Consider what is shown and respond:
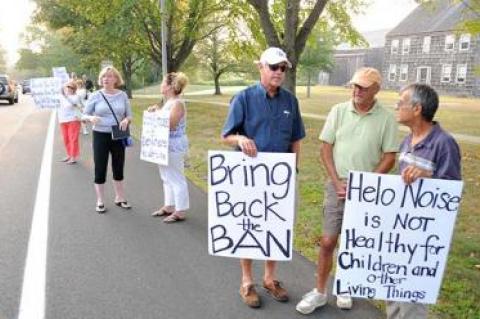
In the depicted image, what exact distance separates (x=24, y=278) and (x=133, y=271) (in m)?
0.96

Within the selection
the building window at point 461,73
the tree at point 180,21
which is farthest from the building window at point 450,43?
the tree at point 180,21

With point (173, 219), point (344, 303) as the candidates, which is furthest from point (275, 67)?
point (173, 219)

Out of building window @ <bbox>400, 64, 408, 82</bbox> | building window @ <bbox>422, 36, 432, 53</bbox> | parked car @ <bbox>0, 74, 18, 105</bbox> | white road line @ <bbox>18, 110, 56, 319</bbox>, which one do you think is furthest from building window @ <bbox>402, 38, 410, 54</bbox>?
white road line @ <bbox>18, 110, 56, 319</bbox>

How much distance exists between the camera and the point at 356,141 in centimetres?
373

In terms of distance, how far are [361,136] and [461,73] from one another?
163 ft

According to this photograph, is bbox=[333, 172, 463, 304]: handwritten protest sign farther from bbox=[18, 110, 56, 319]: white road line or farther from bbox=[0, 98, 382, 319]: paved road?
bbox=[18, 110, 56, 319]: white road line

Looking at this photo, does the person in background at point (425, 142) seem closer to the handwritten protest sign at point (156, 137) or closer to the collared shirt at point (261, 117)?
the collared shirt at point (261, 117)

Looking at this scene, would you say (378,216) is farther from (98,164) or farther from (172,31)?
(172,31)

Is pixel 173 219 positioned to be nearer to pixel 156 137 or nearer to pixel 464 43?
pixel 156 137

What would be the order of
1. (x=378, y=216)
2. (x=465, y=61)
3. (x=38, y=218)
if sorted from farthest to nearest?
(x=465, y=61), (x=38, y=218), (x=378, y=216)

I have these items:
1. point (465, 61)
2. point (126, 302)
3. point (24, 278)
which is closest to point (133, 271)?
point (126, 302)

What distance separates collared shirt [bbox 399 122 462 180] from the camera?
10.4 ft

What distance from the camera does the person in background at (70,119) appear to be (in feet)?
34.4

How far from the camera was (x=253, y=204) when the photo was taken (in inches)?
157
